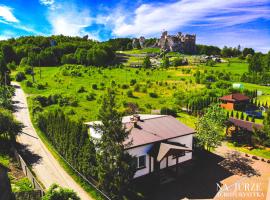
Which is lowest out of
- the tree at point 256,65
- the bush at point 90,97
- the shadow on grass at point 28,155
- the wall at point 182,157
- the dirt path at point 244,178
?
the dirt path at point 244,178

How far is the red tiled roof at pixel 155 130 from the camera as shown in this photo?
25516 millimetres

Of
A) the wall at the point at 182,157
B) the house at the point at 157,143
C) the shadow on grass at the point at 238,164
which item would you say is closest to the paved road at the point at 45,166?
the house at the point at 157,143

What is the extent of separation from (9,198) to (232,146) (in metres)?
26.7

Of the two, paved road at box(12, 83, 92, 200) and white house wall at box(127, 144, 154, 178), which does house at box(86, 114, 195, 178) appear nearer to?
white house wall at box(127, 144, 154, 178)

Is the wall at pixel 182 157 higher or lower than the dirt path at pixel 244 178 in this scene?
higher

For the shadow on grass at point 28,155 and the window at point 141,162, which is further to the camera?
the shadow on grass at point 28,155

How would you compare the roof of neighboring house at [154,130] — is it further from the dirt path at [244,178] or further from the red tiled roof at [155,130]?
the dirt path at [244,178]

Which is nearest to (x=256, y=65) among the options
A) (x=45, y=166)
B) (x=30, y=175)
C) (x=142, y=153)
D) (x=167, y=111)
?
(x=167, y=111)

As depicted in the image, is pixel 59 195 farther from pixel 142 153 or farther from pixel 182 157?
pixel 182 157

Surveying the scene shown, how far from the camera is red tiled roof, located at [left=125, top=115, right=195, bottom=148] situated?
25.5m

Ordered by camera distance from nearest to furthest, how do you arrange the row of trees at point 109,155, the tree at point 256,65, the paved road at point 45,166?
the row of trees at point 109,155, the paved road at point 45,166, the tree at point 256,65

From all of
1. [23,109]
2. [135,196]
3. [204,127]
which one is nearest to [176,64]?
[23,109]

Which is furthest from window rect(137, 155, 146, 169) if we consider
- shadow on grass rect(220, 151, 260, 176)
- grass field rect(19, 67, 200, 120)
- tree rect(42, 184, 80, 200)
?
grass field rect(19, 67, 200, 120)

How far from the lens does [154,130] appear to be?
91.1ft
